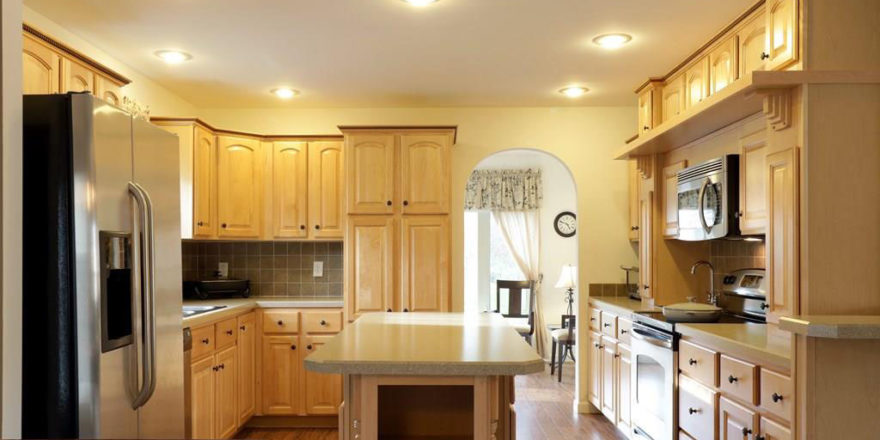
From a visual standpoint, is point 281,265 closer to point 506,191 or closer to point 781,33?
point 506,191

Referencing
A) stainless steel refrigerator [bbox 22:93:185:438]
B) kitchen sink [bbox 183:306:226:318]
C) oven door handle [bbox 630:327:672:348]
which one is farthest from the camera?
kitchen sink [bbox 183:306:226:318]

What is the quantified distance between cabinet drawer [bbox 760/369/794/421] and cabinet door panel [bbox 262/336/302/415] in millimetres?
3100

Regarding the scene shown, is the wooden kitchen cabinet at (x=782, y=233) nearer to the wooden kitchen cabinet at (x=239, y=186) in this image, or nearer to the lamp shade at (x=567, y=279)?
the wooden kitchen cabinet at (x=239, y=186)

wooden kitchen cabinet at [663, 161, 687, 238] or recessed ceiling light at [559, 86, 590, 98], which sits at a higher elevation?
recessed ceiling light at [559, 86, 590, 98]

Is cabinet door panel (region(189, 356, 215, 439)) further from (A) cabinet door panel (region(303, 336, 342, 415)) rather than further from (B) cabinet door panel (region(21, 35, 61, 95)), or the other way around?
(B) cabinet door panel (region(21, 35, 61, 95))

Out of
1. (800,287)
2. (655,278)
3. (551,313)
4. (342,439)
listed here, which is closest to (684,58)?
(655,278)

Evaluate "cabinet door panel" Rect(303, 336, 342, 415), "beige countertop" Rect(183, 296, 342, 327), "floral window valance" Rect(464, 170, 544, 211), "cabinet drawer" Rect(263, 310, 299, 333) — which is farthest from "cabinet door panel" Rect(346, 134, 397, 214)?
"floral window valance" Rect(464, 170, 544, 211)

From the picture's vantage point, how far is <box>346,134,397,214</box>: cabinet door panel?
4.46 meters

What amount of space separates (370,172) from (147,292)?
2.46m

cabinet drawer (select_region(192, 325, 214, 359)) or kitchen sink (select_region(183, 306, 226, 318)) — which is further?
kitchen sink (select_region(183, 306, 226, 318))

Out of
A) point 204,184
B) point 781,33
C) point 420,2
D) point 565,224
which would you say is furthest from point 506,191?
point 781,33

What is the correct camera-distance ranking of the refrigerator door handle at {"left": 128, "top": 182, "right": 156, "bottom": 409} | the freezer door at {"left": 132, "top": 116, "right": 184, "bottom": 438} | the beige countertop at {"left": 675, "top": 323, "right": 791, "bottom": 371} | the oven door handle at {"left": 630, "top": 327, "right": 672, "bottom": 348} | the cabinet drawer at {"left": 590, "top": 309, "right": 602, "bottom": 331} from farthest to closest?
1. the cabinet drawer at {"left": 590, "top": 309, "right": 602, "bottom": 331}
2. the oven door handle at {"left": 630, "top": 327, "right": 672, "bottom": 348}
3. the beige countertop at {"left": 675, "top": 323, "right": 791, "bottom": 371}
4. the freezer door at {"left": 132, "top": 116, "right": 184, "bottom": 438}
5. the refrigerator door handle at {"left": 128, "top": 182, "right": 156, "bottom": 409}

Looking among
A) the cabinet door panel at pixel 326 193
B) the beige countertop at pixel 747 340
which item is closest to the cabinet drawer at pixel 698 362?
the beige countertop at pixel 747 340

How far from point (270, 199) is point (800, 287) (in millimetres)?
3618
